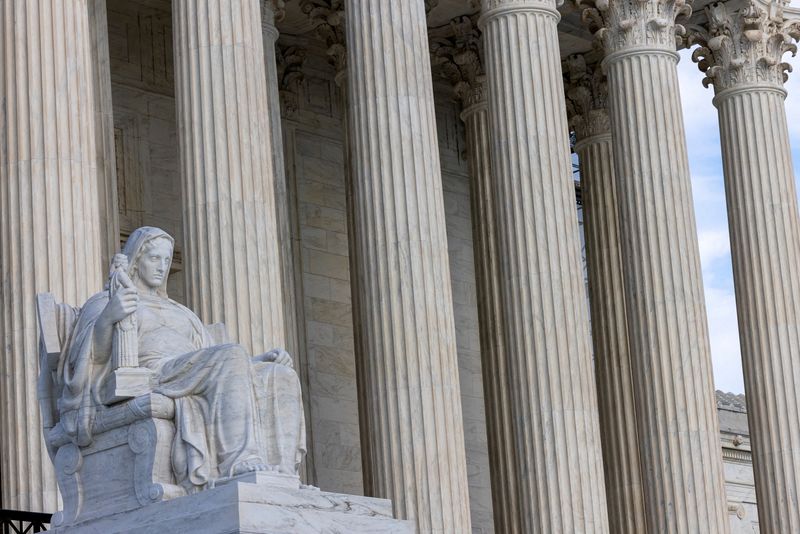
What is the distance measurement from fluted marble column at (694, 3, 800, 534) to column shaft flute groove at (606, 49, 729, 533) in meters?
3.72

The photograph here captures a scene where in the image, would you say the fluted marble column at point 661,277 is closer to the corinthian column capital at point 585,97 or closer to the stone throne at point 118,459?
the corinthian column capital at point 585,97

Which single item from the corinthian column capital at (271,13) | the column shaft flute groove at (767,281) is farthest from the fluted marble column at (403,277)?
the column shaft flute groove at (767,281)

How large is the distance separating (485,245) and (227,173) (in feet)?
61.4

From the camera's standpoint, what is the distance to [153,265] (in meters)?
24.7

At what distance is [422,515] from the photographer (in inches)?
1438

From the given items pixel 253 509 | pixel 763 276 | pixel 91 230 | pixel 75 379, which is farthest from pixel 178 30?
pixel 763 276

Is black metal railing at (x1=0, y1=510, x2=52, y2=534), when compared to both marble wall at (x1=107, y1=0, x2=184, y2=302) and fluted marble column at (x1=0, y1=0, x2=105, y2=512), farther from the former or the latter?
marble wall at (x1=107, y1=0, x2=184, y2=302)

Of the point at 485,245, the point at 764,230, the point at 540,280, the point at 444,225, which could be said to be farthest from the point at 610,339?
the point at 444,225

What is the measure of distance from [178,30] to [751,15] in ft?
71.4

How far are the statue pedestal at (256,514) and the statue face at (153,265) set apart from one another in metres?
3.64

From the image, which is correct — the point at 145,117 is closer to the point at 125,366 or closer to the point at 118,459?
the point at 125,366

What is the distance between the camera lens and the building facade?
3284cm

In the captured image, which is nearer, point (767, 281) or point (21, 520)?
point (21, 520)

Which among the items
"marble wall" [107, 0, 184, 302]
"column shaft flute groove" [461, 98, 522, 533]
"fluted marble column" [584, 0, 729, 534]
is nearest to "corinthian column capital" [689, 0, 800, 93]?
"fluted marble column" [584, 0, 729, 534]
